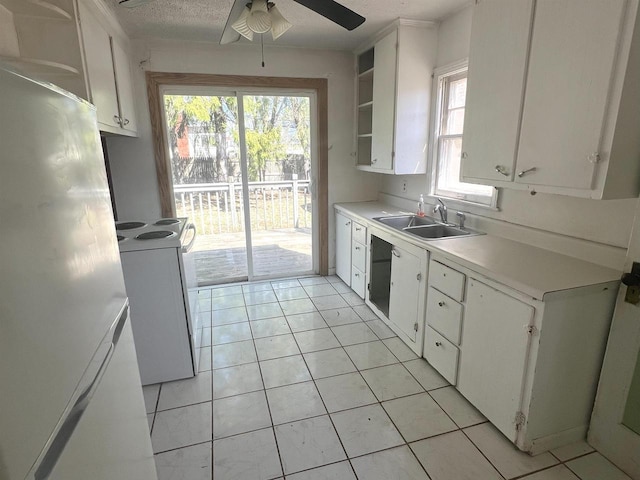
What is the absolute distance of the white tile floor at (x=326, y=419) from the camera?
65.4 inches

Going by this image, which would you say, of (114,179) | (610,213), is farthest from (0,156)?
(114,179)

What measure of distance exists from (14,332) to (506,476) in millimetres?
1936

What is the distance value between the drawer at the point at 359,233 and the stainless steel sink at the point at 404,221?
206 mm

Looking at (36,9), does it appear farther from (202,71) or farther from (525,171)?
(525,171)

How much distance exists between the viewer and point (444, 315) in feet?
7.15

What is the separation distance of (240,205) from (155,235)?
5.14 ft

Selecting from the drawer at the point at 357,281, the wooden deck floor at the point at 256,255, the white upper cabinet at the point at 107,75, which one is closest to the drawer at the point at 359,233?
the drawer at the point at 357,281

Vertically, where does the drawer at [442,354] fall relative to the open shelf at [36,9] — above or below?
below

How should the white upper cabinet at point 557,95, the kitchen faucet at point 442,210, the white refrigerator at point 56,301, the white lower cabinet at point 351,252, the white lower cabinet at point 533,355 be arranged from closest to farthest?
1. the white refrigerator at point 56,301
2. the white upper cabinet at point 557,95
3. the white lower cabinet at point 533,355
4. the kitchen faucet at point 442,210
5. the white lower cabinet at point 351,252

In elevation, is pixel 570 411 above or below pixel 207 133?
below

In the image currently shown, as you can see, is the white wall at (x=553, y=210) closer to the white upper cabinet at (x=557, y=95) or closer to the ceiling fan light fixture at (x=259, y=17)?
the white upper cabinet at (x=557, y=95)

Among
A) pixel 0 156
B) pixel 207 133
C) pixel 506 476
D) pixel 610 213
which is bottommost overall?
pixel 506 476

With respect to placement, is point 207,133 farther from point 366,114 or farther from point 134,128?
point 366,114

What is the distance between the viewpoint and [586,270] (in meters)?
1.73
